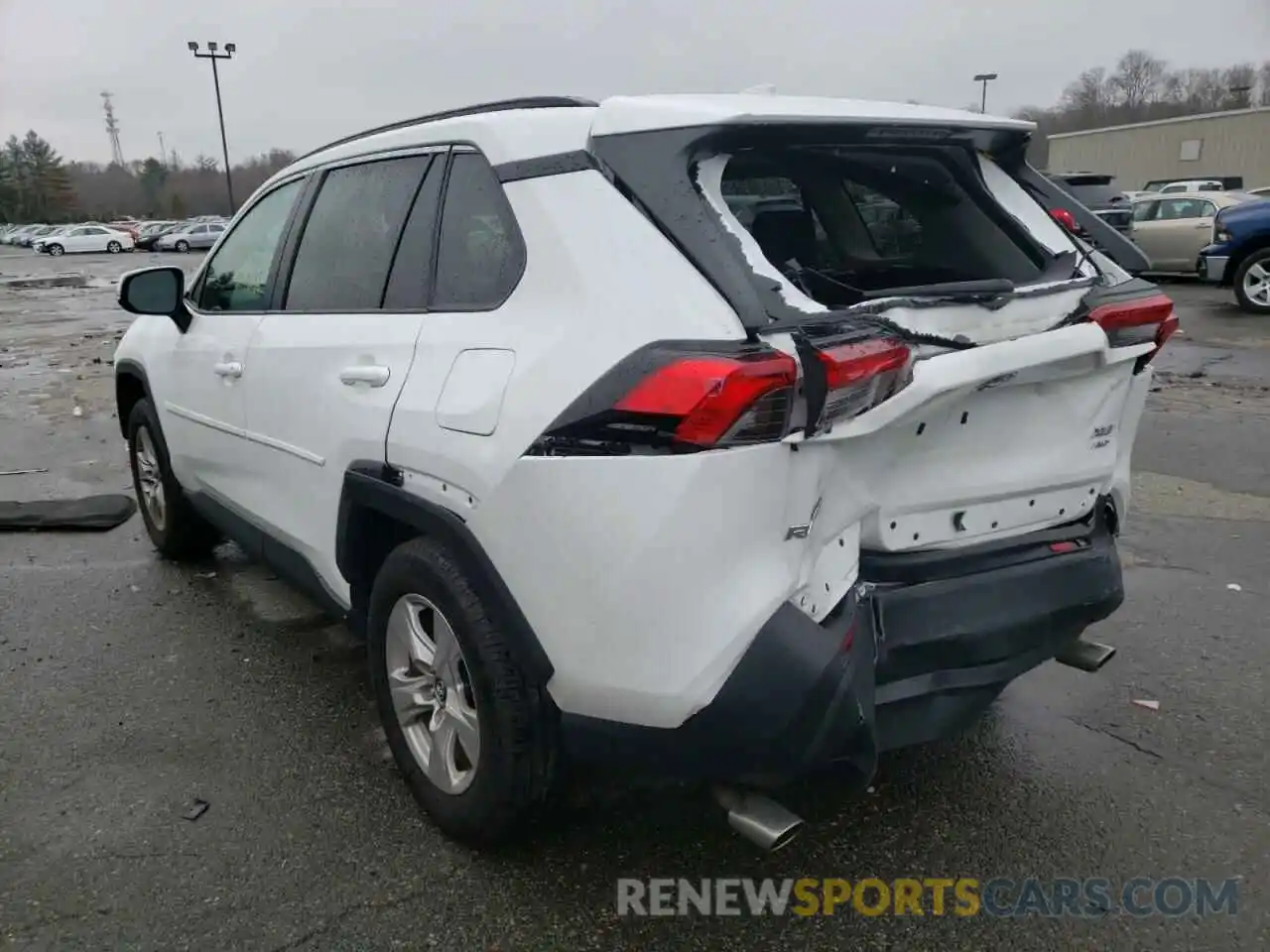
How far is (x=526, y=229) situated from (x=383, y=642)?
4.06 ft

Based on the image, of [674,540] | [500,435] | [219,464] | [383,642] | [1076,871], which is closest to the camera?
[674,540]

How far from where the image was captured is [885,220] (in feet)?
10.4

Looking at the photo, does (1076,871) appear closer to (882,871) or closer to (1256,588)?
(882,871)

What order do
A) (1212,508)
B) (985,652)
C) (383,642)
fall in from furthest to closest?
(1212,508) < (383,642) < (985,652)

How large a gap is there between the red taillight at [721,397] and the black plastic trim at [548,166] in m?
0.59

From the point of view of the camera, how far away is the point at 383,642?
9.23 ft

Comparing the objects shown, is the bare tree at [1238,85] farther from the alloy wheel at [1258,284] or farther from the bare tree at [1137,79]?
the alloy wheel at [1258,284]

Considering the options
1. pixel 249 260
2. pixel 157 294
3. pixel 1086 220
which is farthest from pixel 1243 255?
pixel 157 294

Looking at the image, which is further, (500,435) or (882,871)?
(882,871)

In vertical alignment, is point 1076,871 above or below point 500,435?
below

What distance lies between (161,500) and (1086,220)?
13.5ft

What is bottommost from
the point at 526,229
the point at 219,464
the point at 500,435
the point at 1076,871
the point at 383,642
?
the point at 1076,871

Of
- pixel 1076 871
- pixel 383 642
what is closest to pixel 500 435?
pixel 383 642

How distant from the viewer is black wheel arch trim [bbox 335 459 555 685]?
2.25m
